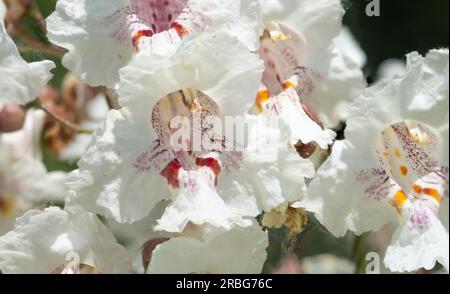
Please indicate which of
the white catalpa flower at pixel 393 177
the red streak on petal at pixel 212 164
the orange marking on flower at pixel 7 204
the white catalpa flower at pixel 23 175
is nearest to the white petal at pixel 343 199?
the white catalpa flower at pixel 393 177

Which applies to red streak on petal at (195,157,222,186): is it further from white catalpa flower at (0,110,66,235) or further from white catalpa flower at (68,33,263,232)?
white catalpa flower at (0,110,66,235)

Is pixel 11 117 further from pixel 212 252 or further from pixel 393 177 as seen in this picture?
pixel 393 177

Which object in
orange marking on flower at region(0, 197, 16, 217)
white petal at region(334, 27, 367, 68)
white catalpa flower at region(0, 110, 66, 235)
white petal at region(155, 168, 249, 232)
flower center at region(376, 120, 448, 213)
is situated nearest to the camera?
white petal at region(155, 168, 249, 232)

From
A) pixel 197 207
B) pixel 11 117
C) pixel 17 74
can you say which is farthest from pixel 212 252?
pixel 11 117

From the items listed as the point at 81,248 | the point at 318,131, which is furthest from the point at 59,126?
the point at 318,131

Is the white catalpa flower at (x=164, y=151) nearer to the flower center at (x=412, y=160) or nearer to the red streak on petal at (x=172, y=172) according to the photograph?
the red streak on petal at (x=172, y=172)

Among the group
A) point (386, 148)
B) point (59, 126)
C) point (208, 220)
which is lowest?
point (208, 220)

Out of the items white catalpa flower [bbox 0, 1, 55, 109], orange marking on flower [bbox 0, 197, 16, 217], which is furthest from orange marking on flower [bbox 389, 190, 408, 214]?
orange marking on flower [bbox 0, 197, 16, 217]
